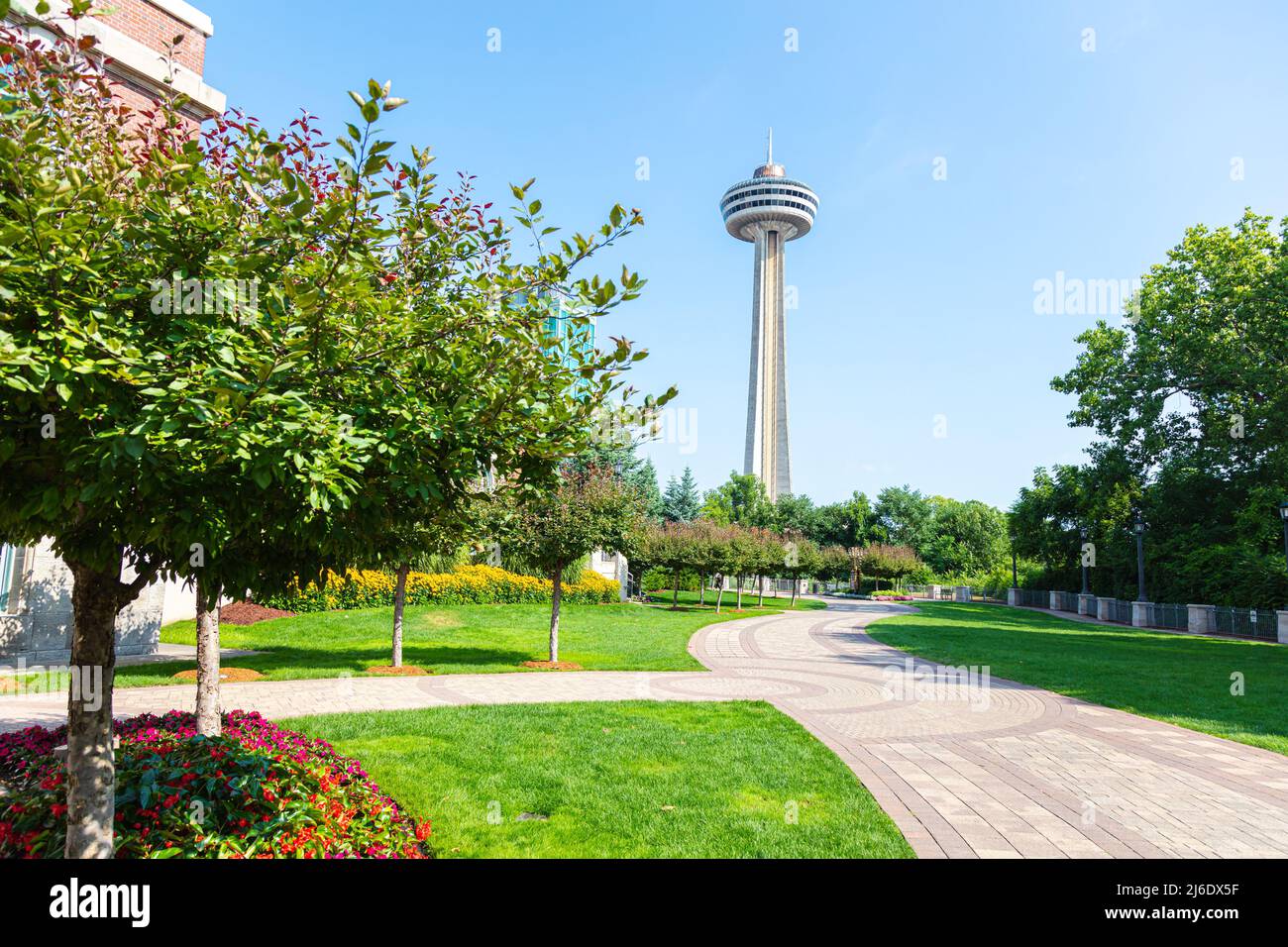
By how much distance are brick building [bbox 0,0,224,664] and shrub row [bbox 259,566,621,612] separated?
502 cm

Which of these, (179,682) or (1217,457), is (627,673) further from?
(1217,457)

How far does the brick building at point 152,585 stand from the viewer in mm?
10891

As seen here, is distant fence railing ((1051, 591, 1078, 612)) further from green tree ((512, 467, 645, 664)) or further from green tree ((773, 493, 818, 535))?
green tree ((512, 467, 645, 664))

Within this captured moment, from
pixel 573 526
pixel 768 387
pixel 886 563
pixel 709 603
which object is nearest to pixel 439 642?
pixel 573 526

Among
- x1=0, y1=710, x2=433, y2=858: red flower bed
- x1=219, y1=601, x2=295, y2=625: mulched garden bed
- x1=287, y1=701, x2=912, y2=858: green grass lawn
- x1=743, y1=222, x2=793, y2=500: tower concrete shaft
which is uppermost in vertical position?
x1=743, y1=222, x2=793, y2=500: tower concrete shaft

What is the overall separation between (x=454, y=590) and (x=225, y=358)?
25759mm

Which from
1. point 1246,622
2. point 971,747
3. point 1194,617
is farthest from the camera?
point 1194,617

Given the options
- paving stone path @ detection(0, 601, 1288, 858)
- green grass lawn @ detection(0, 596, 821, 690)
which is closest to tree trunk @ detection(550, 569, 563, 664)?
green grass lawn @ detection(0, 596, 821, 690)

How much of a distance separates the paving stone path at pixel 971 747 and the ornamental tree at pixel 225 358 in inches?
196

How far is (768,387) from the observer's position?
10600 cm

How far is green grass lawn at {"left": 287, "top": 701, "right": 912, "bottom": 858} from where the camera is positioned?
583 centimetres

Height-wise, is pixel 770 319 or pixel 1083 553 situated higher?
pixel 770 319

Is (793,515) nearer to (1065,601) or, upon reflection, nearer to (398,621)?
(1065,601)
